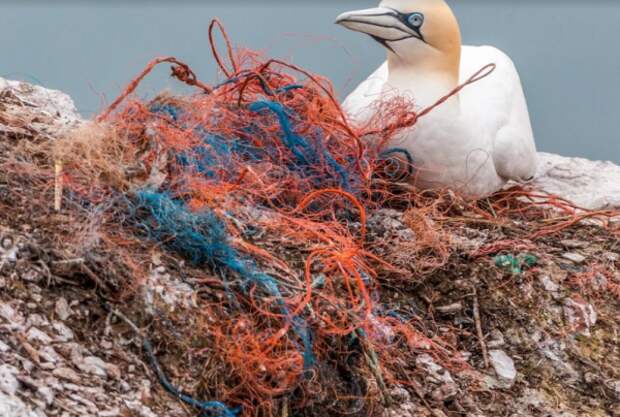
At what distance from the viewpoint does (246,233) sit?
23.8ft

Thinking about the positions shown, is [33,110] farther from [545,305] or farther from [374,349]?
[545,305]

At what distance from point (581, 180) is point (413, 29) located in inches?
103

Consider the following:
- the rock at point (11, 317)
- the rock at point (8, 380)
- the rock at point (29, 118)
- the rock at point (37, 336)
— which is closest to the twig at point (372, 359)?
the rock at point (37, 336)

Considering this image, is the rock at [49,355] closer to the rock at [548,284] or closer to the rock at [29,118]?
the rock at [29,118]

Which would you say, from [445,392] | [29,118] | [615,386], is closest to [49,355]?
[29,118]

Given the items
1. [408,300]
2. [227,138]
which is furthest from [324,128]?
[408,300]

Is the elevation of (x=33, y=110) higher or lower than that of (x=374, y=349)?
higher

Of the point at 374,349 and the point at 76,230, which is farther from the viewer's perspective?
the point at 374,349

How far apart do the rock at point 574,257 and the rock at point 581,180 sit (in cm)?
151

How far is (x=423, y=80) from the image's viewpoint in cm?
909

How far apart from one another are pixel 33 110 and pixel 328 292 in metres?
2.20

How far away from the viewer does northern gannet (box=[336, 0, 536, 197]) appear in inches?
353

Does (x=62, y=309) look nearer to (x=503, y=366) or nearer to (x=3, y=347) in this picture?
(x=3, y=347)

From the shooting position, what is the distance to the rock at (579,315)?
27.0 ft
